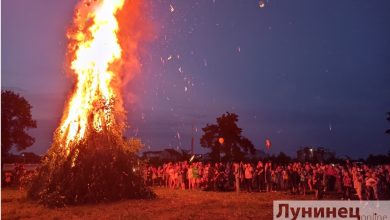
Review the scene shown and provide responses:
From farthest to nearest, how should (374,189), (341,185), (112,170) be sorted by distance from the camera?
(341,185) < (112,170) < (374,189)

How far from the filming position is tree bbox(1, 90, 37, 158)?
140ft

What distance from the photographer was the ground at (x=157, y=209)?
52.9 feet

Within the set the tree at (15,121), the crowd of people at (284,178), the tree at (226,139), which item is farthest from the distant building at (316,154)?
the tree at (15,121)

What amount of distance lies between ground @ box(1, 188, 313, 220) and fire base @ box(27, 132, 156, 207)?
24.7 inches

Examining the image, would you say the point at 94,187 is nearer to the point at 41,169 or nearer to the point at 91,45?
the point at 41,169

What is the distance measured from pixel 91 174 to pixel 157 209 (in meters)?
3.85

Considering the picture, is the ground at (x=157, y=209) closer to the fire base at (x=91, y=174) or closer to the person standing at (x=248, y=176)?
the fire base at (x=91, y=174)

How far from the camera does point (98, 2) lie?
69.4 feet

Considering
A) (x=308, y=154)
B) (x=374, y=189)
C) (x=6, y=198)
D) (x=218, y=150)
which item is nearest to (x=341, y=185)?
(x=374, y=189)

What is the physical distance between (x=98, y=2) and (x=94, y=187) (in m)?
8.88

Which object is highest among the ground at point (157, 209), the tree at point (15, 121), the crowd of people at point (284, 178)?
the tree at point (15, 121)

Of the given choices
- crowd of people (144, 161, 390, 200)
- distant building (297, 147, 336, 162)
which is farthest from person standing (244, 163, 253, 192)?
distant building (297, 147, 336, 162)

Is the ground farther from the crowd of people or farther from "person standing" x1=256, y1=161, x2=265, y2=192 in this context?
"person standing" x1=256, y1=161, x2=265, y2=192

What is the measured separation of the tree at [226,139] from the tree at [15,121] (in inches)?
792
